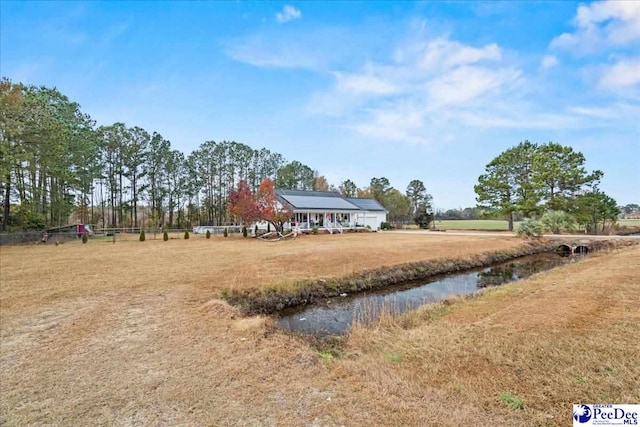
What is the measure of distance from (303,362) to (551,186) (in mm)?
33422

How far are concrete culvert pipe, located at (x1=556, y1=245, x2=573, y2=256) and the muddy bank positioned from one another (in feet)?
14.9

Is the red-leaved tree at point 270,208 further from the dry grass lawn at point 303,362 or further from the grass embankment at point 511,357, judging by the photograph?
the grass embankment at point 511,357

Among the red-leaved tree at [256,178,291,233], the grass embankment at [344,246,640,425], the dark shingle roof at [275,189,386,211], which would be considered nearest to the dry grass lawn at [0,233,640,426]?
the grass embankment at [344,246,640,425]

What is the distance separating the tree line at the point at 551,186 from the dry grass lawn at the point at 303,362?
25.3 metres

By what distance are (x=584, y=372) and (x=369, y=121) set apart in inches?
801

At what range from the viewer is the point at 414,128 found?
21.5 m

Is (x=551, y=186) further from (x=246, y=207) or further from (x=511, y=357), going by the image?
(x=511, y=357)

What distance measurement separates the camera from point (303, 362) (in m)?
4.14

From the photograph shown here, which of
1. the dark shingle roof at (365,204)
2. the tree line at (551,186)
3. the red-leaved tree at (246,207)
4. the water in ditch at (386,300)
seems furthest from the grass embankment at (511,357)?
the dark shingle roof at (365,204)

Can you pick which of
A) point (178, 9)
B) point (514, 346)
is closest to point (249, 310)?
point (514, 346)

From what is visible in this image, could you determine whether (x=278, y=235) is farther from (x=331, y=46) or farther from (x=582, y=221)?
(x=582, y=221)

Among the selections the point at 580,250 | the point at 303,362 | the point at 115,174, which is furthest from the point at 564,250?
the point at 115,174

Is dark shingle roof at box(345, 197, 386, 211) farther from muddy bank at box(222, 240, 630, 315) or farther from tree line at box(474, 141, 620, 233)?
muddy bank at box(222, 240, 630, 315)

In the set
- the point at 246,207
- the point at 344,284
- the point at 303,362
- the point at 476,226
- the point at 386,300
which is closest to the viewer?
the point at 303,362
